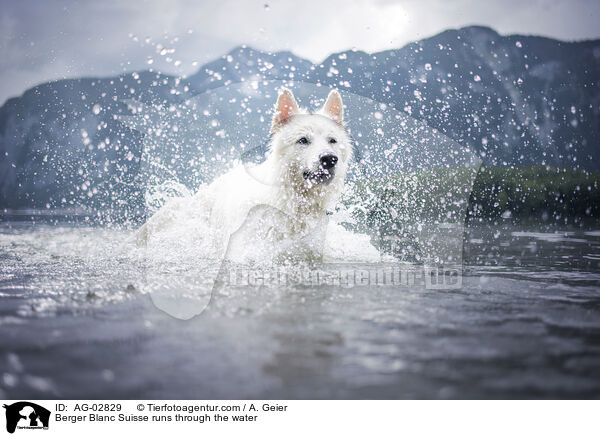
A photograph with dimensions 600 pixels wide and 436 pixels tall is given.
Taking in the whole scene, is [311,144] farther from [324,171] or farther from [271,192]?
[271,192]

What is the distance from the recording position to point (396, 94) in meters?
6.95

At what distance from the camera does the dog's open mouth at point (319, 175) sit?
4301mm

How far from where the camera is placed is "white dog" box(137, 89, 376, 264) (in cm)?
443

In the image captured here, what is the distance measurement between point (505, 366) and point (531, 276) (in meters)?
2.29

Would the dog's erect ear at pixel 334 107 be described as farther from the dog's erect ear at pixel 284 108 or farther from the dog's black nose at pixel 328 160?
the dog's black nose at pixel 328 160

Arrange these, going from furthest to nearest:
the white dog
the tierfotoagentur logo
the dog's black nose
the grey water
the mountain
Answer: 1. the mountain
2. the white dog
3. the dog's black nose
4. the tierfotoagentur logo
5. the grey water

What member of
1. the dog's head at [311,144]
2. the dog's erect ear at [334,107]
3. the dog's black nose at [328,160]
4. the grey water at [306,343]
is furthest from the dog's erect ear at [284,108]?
the grey water at [306,343]

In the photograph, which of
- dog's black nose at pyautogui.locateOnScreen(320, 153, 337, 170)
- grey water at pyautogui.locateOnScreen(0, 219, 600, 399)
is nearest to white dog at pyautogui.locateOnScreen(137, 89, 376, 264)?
dog's black nose at pyautogui.locateOnScreen(320, 153, 337, 170)

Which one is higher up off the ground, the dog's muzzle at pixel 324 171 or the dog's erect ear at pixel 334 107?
the dog's erect ear at pixel 334 107

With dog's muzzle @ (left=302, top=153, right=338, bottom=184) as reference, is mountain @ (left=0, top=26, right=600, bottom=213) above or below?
above

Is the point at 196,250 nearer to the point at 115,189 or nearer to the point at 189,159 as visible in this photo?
the point at 189,159

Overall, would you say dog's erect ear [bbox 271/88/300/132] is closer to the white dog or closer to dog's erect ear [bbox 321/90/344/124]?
the white dog
